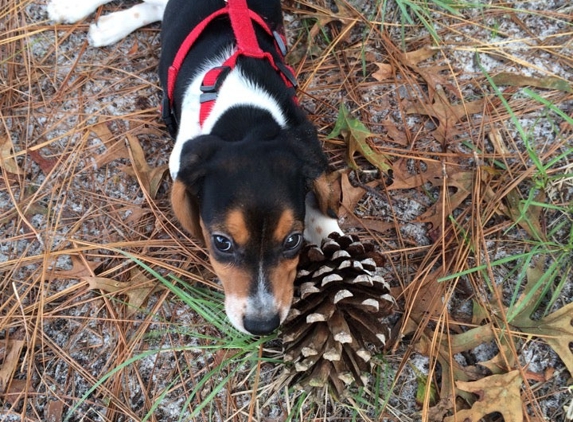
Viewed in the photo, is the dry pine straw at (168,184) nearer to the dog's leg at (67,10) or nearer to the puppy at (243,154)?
the dog's leg at (67,10)

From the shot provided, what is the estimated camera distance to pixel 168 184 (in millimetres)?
3127

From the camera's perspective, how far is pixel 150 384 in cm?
269

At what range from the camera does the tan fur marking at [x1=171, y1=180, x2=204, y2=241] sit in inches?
94.0

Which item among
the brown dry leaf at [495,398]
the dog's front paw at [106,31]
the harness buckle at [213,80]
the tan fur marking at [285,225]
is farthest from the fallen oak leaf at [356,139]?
the dog's front paw at [106,31]

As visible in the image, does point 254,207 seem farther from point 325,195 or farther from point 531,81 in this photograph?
point 531,81

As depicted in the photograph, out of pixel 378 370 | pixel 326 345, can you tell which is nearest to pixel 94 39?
pixel 326 345

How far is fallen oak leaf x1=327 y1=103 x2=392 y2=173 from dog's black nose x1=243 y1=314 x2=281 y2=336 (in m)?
1.17

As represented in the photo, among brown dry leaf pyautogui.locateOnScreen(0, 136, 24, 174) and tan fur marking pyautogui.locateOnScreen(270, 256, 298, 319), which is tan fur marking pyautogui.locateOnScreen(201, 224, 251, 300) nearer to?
tan fur marking pyautogui.locateOnScreen(270, 256, 298, 319)

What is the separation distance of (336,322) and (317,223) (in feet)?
2.16

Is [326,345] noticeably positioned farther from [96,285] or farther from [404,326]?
[96,285]

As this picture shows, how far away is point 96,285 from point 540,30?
10.7ft

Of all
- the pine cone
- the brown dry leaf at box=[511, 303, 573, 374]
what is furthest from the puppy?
the brown dry leaf at box=[511, 303, 573, 374]

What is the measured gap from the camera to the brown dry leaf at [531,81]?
3217 millimetres

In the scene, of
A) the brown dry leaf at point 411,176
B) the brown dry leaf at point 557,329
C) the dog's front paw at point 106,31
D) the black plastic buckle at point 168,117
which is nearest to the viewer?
the brown dry leaf at point 557,329
